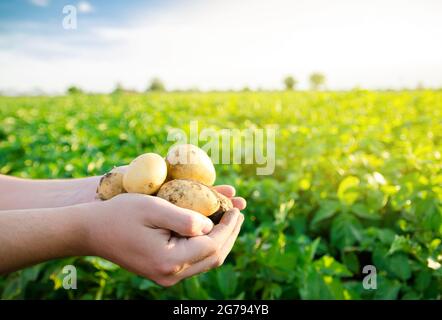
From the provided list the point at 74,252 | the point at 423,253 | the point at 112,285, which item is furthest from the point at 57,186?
the point at 423,253

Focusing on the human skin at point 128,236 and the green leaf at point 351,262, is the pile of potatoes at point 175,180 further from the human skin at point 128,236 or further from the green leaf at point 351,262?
the green leaf at point 351,262

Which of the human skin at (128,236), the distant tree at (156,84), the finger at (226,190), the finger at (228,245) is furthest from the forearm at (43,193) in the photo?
the distant tree at (156,84)

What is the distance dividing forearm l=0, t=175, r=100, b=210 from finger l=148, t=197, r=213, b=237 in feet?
1.82

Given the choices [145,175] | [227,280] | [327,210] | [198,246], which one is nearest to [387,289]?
[327,210]

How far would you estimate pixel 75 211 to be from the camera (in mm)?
1218

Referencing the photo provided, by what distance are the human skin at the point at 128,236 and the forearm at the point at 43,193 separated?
0.35 m

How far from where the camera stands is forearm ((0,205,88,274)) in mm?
1192

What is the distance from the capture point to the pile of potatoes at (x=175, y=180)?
4.16 ft

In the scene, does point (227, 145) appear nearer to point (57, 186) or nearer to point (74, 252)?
point (57, 186)

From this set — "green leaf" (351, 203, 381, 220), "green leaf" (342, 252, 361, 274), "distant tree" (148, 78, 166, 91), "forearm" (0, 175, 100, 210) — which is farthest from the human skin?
"distant tree" (148, 78, 166, 91)

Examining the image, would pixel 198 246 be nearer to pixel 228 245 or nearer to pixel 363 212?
pixel 228 245

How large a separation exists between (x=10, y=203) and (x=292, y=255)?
1.09 metres

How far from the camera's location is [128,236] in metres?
1.16

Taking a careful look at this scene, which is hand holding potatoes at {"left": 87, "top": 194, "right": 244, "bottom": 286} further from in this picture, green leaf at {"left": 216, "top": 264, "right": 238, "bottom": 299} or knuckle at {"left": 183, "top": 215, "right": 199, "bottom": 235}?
green leaf at {"left": 216, "top": 264, "right": 238, "bottom": 299}
